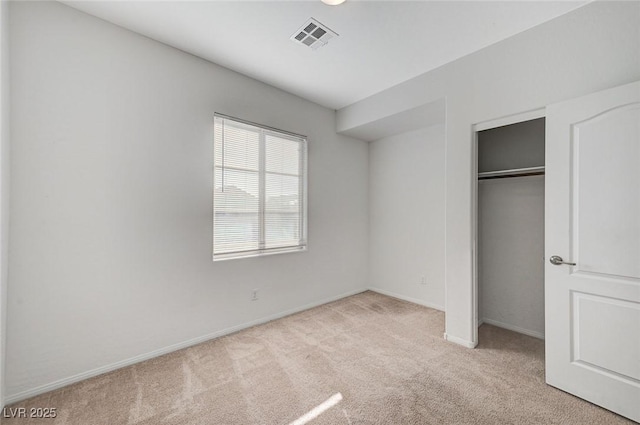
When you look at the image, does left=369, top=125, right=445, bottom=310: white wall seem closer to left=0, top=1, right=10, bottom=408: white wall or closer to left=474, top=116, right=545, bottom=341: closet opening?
left=474, top=116, right=545, bottom=341: closet opening

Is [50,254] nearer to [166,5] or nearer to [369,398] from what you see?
[166,5]

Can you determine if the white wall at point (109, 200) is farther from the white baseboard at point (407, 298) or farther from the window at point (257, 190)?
the white baseboard at point (407, 298)

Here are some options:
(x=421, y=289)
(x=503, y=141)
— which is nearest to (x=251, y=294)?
(x=421, y=289)

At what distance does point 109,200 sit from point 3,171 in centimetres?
61

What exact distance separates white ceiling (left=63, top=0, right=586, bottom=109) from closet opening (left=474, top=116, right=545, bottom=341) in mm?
900

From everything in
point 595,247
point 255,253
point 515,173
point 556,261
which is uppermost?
point 515,173

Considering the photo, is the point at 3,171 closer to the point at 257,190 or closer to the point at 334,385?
the point at 257,190

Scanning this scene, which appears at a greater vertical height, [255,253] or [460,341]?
[255,253]

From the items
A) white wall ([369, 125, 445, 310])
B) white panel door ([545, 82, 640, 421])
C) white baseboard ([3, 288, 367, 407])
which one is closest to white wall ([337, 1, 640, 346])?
white panel door ([545, 82, 640, 421])

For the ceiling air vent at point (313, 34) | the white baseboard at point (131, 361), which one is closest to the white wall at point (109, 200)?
the white baseboard at point (131, 361)

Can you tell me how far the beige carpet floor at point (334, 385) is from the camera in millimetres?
1773

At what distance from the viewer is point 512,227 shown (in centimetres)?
306

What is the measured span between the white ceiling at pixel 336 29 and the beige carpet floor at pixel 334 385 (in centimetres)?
292

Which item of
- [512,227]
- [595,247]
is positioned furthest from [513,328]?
[595,247]
